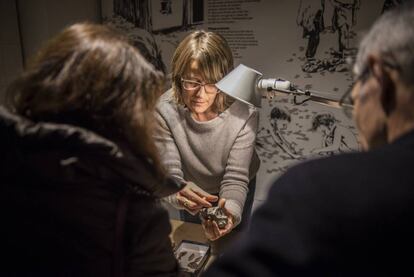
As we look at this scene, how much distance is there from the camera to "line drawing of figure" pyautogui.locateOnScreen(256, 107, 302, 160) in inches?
86.6

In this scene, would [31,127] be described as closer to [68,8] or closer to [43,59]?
[43,59]

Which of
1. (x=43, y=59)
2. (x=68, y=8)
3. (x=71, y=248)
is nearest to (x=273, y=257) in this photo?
(x=71, y=248)

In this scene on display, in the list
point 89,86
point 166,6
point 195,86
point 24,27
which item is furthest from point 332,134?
point 24,27

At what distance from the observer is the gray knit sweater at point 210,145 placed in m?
1.61

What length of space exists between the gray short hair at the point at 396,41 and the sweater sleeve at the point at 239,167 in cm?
99

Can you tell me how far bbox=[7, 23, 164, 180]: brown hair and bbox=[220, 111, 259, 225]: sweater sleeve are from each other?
817 mm

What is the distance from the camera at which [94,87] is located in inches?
28.2

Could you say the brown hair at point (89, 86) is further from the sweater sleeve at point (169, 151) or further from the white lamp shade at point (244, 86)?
the sweater sleeve at point (169, 151)

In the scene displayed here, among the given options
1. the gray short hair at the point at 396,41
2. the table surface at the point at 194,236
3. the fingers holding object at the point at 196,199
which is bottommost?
the table surface at the point at 194,236

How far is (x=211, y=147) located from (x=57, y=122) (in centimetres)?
100

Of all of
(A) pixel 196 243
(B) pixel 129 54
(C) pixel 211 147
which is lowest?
(A) pixel 196 243

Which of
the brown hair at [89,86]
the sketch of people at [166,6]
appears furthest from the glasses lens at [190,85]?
the sketch of people at [166,6]

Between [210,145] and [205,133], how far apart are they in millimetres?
61

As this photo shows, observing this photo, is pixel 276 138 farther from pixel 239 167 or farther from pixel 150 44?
pixel 150 44
